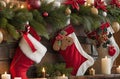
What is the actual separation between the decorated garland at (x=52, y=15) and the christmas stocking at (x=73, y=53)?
0.10 m

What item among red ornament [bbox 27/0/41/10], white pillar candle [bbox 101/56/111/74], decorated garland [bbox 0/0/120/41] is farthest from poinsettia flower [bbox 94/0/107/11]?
red ornament [bbox 27/0/41/10]

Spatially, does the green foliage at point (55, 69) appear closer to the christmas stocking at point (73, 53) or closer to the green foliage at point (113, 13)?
the christmas stocking at point (73, 53)

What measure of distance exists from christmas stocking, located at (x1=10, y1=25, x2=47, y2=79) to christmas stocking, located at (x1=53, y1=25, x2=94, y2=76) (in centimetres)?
29

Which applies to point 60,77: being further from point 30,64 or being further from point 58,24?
point 58,24

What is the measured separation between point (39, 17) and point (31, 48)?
25 centimetres

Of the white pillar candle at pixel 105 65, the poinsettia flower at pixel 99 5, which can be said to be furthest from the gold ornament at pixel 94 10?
the white pillar candle at pixel 105 65

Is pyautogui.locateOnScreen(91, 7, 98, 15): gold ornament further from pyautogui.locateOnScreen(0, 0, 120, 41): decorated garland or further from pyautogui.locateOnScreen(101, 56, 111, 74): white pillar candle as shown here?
pyautogui.locateOnScreen(101, 56, 111, 74): white pillar candle

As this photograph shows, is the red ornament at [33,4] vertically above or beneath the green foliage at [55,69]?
above

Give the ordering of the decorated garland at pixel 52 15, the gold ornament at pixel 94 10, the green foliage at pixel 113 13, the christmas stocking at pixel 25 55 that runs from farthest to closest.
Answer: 1. the green foliage at pixel 113 13
2. the gold ornament at pixel 94 10
3. the christmas stocking at pixel 25 55
4. the decorated garland at pixel 52 15

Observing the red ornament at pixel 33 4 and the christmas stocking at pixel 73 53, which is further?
the christmas stocking at pixel 73 53

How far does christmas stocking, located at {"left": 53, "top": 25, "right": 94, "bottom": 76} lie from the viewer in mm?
2566

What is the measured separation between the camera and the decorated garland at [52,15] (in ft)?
7.05

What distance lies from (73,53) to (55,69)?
286 millimetres

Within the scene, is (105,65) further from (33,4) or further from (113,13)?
(33,4)
